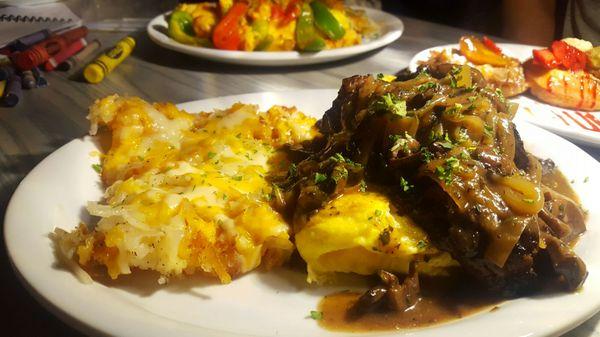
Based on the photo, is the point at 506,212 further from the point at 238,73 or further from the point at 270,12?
the point at 270,12

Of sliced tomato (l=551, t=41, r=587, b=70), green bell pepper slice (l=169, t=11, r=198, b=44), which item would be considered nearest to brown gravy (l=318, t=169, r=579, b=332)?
sliced tomato (l=551, t=41, r=587, b=70)

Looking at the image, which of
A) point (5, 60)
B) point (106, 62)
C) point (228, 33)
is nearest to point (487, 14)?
point (228, 33)

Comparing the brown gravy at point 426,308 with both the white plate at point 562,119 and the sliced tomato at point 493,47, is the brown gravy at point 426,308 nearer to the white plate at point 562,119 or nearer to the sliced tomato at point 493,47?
the white plate at point 562,119

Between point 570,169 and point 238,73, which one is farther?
point 238,73

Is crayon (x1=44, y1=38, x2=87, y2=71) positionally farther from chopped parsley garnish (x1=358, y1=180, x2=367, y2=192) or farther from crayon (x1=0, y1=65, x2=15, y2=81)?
chopped parsley garnish (x1=358, y1=180, x2=367, y2=192)

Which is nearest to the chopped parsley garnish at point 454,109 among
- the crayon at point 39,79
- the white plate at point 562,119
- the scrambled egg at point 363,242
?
the scrambled egg at point 363,242

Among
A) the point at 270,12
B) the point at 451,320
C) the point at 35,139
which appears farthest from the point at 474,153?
the point at 270,12

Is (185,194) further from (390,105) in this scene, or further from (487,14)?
(487,14)
